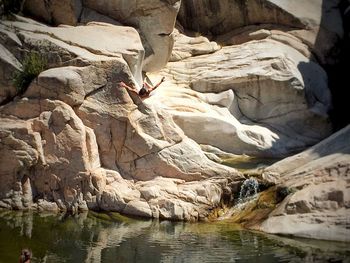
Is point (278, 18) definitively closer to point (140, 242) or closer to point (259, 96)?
point (259, 96)

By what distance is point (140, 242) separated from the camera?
52.2ft

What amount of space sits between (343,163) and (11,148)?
41.2 feet

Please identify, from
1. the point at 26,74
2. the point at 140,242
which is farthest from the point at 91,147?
the point at 140,242

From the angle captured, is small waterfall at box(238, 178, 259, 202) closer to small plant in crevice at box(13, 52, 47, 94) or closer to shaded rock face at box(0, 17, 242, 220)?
shaded rock face at box(0, 17, 242, 220)

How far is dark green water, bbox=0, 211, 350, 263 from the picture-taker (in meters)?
14.3

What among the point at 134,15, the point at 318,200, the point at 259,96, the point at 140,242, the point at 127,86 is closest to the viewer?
the point at 140,242

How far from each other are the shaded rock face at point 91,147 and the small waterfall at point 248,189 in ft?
1.52

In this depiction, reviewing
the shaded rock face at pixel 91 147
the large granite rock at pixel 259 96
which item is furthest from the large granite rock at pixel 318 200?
the large granite rock at pixel 259 96

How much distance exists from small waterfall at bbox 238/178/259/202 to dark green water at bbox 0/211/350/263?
1818 millimetres

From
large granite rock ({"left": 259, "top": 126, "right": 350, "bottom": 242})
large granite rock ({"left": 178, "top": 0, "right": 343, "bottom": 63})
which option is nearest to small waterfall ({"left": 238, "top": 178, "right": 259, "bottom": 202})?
large granite rock ({"left": 259, "top": 126, "right": 350, "bottom": 242})

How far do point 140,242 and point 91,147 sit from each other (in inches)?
217

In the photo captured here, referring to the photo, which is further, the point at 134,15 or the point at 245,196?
the point at 134,15

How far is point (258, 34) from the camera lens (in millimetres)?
30641

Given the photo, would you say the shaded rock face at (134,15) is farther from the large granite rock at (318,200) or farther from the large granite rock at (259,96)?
the large granite rock at (318,200)
